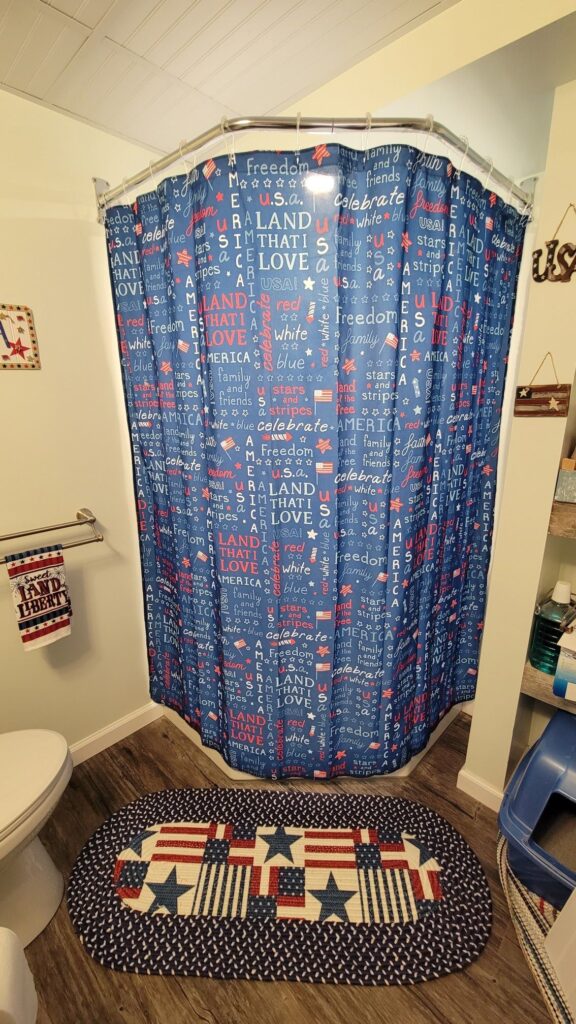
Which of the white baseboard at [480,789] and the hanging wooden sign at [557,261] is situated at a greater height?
the hanging wooden sign at [557,261]

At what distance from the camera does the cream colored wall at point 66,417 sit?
1.35m

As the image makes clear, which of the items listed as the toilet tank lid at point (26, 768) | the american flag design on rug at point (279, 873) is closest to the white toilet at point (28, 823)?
the toilet tank lid at point (26, 768)

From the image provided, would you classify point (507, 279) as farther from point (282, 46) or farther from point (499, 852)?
point (499, 852)

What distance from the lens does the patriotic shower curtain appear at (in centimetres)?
114

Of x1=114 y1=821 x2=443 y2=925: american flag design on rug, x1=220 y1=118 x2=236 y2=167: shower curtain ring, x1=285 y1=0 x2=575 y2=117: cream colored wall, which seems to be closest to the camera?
x1=285 y1=0 x2=575 y2=117: cream colored wall

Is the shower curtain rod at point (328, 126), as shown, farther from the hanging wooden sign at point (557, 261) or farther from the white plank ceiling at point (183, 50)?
the hanging wooden sign at point (557, 261)

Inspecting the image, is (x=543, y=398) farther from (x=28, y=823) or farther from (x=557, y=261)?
(x=28, y=823)

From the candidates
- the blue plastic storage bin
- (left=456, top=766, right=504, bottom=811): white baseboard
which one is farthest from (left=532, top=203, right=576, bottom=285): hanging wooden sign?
(left=456, top=766, right=504, bottom=811): white baseboard

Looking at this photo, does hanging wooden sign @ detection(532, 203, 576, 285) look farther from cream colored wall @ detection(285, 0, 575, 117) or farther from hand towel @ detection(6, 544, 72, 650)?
hand towel @ detection(6, 544, 72, 650)

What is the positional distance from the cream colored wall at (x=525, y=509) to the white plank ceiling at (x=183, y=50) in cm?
51

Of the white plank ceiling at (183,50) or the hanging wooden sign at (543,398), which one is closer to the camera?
the white plank ceiling at (183,50)

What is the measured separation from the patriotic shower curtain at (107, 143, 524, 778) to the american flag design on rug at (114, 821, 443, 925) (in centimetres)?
23

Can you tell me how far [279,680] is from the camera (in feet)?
4.92

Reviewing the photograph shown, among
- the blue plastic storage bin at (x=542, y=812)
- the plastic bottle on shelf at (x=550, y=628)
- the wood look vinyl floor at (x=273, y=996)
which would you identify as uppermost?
the plastic bottle on shelf at (x=550, y=628)
